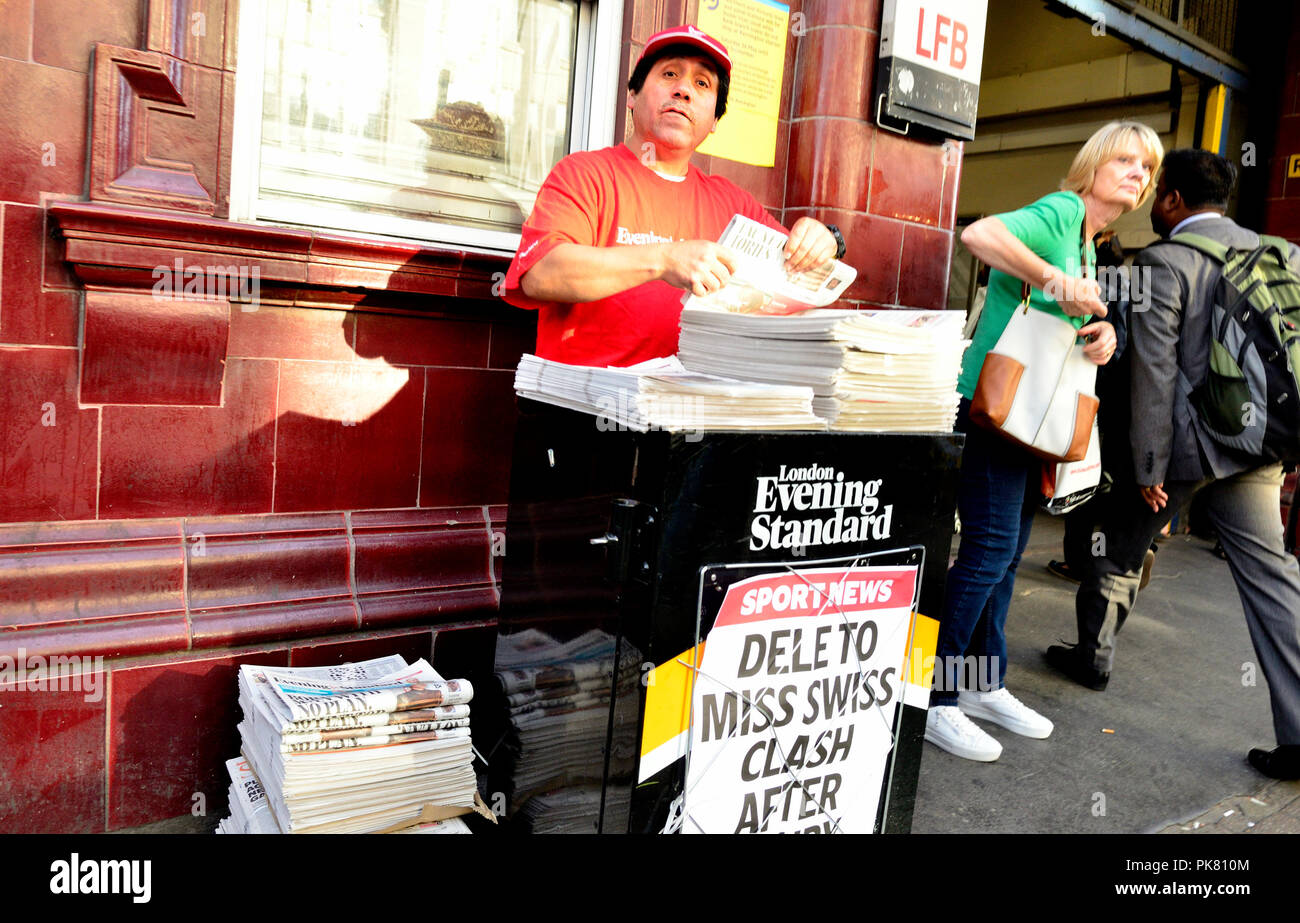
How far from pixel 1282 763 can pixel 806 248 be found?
2.55 m

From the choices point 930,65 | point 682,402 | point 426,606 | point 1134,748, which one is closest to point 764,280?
point 682,402

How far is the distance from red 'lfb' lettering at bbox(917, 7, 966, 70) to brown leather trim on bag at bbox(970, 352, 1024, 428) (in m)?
1.40

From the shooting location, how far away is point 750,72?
11.8 ft

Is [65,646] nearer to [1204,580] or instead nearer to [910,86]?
[910,86]

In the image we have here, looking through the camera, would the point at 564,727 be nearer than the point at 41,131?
Yes

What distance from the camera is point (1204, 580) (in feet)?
20.1

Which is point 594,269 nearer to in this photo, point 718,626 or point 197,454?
point 718,626

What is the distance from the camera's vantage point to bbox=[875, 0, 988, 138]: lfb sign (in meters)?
3.69

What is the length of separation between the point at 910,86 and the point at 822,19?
0.43 meters

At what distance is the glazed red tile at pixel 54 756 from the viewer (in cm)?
232

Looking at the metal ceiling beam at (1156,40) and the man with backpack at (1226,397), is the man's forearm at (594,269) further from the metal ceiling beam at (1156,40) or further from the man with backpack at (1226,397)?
the metal ceiling beam at (1156,40)

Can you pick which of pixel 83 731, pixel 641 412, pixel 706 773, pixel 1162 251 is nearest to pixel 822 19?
pixel 1162 251

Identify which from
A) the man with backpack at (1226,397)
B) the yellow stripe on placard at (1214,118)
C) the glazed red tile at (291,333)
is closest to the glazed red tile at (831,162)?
the man with backpack at (1226,397)

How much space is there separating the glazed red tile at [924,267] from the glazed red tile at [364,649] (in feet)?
7.76
